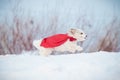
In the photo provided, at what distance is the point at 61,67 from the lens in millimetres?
1319

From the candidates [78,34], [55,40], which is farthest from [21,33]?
[78,34]

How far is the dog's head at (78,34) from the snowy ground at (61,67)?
10 centimetres

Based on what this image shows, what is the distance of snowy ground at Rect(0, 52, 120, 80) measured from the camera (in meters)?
1.29

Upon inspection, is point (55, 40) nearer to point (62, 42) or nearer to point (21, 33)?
point (62, 42)

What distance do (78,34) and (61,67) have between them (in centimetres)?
18

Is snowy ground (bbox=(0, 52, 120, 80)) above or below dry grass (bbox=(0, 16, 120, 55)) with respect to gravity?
below

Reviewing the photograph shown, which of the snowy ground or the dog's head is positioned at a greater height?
the dog's head

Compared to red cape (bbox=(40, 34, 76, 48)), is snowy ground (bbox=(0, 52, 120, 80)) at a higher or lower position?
lower

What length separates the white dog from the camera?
4.36 ft

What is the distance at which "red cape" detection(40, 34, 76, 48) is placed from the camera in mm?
1327

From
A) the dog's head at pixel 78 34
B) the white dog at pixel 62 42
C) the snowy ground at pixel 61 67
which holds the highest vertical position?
the dog's head at pixel 78 34

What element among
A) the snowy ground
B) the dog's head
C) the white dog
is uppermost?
the dog's head

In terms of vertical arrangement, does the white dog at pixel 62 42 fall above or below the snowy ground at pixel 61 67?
above

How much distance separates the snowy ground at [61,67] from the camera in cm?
129
